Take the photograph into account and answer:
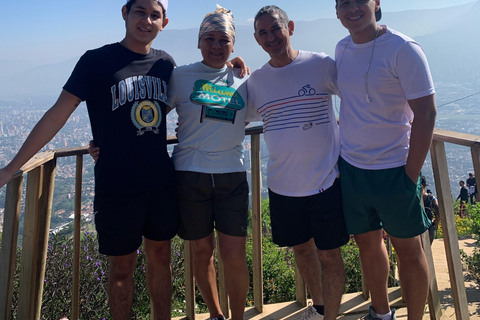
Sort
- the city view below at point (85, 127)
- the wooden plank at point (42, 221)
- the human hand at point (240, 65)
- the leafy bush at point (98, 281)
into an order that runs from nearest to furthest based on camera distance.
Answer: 1. the wooden plank at point (42, 221)
2. the human hand at point (240, 65)
3. the leafy bush at point (98, 281)
4. the city view below at point (85, 127)

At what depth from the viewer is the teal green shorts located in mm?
2088

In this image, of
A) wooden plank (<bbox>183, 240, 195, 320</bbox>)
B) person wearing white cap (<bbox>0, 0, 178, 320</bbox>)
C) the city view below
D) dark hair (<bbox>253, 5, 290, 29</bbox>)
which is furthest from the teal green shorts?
the city view below

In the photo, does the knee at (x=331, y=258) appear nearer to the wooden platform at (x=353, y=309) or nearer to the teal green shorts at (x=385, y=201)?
the teal green shorts at (x=385, y=201)

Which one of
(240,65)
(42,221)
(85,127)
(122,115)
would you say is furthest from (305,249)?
(85,127)

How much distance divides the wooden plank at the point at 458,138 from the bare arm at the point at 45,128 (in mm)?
1937

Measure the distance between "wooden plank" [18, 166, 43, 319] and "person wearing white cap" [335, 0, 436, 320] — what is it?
1.68 metres

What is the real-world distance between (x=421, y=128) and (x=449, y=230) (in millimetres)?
849

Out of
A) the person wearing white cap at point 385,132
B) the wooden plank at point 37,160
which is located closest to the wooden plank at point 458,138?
the person wearing white cap at point 385,132

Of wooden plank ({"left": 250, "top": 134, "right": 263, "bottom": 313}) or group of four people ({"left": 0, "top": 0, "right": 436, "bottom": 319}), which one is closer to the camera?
group of four people ({"left": 0, "top": 0, "right": 436, "bottom": 319})

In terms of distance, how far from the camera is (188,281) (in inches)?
110

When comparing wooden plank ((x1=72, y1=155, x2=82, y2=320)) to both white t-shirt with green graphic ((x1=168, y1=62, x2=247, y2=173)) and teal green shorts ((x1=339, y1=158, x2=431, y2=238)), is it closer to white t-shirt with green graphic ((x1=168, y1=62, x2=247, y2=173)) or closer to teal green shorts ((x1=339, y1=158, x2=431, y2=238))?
white t-shirt with green graphic ((x1=168, y1=62, x2=247, y2=173))

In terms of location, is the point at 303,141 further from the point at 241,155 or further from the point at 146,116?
the point at 146,116

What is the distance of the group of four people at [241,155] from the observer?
6.88ft

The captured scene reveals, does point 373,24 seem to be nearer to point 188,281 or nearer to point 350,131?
point 350,131
